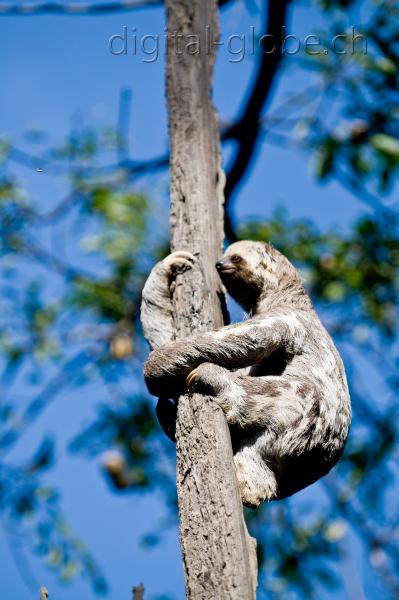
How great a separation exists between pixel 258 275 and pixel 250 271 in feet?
0.50

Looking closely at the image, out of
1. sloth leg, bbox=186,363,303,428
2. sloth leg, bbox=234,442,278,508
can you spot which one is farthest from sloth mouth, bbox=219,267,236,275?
sloth leg, bbox=234,442,278,508

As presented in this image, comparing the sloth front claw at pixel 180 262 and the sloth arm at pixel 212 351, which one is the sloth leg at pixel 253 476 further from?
the sloth front claw at pixel 180 262

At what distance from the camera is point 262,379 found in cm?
524

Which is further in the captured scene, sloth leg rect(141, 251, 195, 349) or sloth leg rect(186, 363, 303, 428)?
sloth leg rect(141, 251, 195, 349)

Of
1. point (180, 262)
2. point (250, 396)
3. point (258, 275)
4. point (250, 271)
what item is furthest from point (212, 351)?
point (258, 275)

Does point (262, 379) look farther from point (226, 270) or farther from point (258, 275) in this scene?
point (258, 275)

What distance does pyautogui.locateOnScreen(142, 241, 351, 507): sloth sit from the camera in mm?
4812

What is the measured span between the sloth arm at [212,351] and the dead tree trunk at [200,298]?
0.54 ft

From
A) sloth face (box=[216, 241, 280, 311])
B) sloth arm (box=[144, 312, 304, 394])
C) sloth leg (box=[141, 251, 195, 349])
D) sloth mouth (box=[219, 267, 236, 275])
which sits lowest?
sloth arm (box=[144, 312, 304, 394])

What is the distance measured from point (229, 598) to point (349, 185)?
20.0 feet

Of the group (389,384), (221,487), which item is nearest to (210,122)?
(221,487)

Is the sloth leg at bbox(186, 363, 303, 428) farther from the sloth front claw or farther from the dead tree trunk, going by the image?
the sloth front claw

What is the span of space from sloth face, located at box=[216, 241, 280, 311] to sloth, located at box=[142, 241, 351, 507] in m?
0.02

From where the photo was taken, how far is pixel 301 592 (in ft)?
32.4
